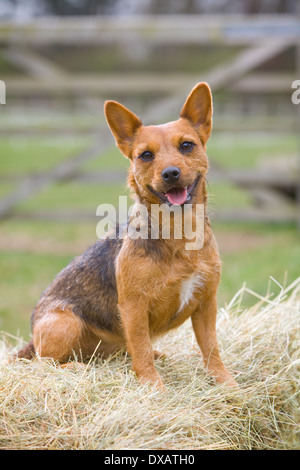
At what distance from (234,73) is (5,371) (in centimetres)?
626

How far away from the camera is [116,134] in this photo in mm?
3242

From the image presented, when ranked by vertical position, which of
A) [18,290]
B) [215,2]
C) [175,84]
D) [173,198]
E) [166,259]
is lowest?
[18,290]

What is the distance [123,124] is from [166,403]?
1.51 m

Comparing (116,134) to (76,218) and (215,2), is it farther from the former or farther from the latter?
(215,2)

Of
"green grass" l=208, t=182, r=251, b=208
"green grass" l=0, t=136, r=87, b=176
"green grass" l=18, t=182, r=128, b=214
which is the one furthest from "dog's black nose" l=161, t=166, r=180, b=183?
"green grass" l=0, t=136, r=87, b=176

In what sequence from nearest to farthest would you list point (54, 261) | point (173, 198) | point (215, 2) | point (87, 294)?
point (173, 198) → point (87, 294) → point (54, 261) → point (215, 2)

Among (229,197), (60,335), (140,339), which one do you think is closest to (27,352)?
(60,335)

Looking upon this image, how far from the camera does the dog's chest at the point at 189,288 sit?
3129 mm

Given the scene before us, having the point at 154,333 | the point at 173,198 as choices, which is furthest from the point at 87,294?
the point at 173,198

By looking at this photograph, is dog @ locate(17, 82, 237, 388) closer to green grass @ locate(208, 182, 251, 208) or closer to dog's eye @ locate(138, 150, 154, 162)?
dog's eye @ locate(138, 150, 154, 162)

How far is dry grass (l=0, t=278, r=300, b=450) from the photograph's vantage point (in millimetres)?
2697

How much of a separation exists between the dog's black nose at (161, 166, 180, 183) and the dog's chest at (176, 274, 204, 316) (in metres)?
0.56

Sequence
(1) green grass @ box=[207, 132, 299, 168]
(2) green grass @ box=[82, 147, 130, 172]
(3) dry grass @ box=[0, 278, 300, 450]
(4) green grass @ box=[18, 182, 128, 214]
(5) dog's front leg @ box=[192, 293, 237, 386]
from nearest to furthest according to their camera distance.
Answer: (3) dry grass @ box=[0, 278, 300, 450], (5) dog's front leg @ box=[192, 293, 237, 386], (4) green grass @ box=[18, 182, 128, 214], (2) green grass @ box=[82, 147, 130, 172], (1) green grass @ box=[207, 132, 299, 168]
